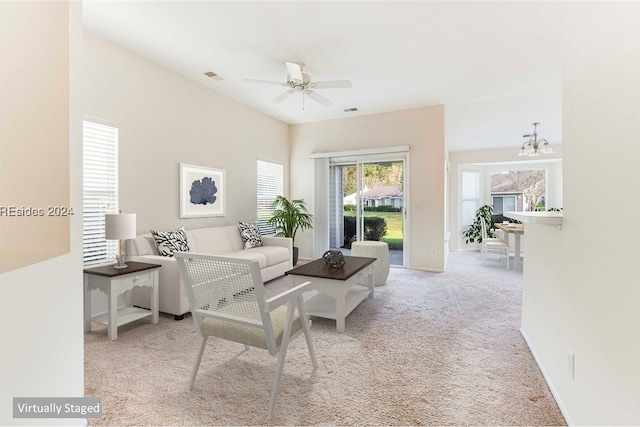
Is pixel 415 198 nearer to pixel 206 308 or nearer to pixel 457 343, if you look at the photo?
pixel 457 343

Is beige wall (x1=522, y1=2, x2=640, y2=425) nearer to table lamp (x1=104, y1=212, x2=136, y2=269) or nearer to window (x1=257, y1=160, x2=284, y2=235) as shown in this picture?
table lamp (x1=104, y1=212, x2=136, y2=269)

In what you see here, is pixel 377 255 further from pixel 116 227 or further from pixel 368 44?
pixel 116 227

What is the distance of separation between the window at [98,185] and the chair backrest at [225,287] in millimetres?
1996

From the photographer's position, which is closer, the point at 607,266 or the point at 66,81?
the point at 607,266

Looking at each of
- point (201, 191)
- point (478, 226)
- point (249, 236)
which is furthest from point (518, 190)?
point (201, 191)

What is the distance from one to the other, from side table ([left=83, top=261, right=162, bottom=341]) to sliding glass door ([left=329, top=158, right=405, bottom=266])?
3.87 m

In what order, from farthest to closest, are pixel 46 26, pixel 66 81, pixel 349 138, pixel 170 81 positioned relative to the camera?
pixel 349 138 < pixel 170 81 < pixel 66 81 < pixel 46 26

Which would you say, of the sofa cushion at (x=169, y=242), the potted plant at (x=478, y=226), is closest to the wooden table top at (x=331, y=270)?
the sofa cushion at (x=169, y=242)

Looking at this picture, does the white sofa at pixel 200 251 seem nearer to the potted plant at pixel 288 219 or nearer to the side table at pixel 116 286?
the side table at pixel 116 286

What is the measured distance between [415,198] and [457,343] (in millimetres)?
3287

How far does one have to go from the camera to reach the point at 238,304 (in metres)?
1.76

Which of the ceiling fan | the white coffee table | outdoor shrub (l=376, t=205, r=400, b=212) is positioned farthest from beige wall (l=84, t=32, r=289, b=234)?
outdoor shrub (l=376, t=205, r=400, b=212)

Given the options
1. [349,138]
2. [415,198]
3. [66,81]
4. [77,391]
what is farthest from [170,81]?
[415,198]

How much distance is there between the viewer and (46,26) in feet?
4.25
